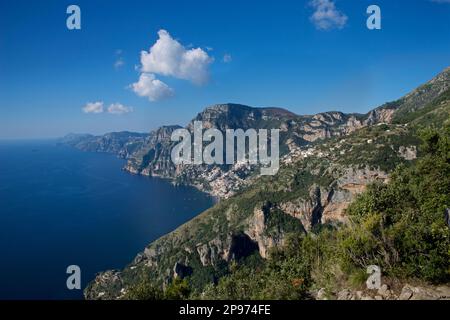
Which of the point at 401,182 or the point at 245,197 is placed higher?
the point at 401,182

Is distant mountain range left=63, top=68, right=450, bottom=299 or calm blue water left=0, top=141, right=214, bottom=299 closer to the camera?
calm blue water left=0, top=141, right=214, bottom=299

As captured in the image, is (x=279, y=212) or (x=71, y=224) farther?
(x=71, y=224)

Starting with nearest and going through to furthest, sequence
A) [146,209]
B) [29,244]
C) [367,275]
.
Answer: [367,275], [29,244], [146,209]

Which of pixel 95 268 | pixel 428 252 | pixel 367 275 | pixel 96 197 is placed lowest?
pixel 95 268

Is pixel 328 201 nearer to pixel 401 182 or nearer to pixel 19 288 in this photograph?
pixel 401 182

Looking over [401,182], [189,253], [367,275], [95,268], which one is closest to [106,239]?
[95,268]

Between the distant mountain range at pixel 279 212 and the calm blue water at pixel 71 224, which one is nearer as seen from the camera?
the calm blue water at pixel 71 224

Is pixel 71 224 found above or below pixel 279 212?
below
